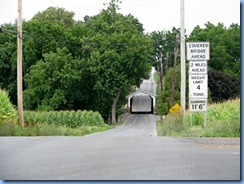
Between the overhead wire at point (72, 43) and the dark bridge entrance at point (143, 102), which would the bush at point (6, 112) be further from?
the overhead wire at point (72, 43)

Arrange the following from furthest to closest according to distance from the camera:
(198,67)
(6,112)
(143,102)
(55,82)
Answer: (55,82), (143,102), (6,112), (198,67)

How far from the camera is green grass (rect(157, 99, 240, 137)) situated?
11.4 m

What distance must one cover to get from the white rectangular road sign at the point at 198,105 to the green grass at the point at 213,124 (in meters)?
0.50

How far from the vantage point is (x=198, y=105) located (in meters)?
12.8

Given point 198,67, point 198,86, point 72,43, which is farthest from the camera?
point 72,43

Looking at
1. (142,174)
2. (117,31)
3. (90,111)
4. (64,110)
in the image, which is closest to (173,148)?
(142,174)

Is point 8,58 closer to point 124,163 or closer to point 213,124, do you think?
point 213,124

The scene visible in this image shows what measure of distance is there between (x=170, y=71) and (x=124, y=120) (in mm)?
4911

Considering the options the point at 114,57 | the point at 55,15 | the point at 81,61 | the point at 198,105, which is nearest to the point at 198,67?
the point at 198,105

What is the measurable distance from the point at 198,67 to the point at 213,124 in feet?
5.84

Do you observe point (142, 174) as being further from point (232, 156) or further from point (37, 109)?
point (37, 109)

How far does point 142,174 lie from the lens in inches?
244

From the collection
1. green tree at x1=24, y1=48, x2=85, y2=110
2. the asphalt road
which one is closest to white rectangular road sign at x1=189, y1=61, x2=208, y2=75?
the asphalt road

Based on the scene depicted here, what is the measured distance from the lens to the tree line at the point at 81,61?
1218 inches
